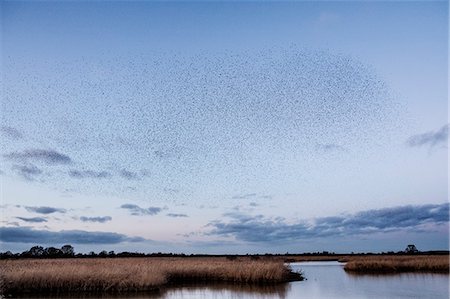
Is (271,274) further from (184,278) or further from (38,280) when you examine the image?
(38,280)

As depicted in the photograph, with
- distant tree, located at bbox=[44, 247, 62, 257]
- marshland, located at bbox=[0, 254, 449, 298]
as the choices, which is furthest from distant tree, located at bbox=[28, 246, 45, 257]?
marshland, located at bbox=[0, 254, 449, 298]

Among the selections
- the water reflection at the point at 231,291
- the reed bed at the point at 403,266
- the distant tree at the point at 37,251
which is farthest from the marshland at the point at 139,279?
the distant tree at the point at 37,251

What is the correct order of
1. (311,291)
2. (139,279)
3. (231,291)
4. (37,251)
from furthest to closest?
(37,251)
(311,291)
(231,291)
(139,279)

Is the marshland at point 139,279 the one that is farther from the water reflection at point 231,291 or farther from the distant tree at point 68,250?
the distant tree at point 68,250

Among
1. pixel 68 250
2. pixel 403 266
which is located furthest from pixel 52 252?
pixel 403 266

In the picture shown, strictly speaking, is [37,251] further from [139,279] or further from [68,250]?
[139,279]

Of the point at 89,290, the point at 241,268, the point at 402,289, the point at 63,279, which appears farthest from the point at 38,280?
the point at 402,289

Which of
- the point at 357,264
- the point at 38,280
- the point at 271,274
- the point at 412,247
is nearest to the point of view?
the point at 38,280

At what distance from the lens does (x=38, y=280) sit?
21.1 meters

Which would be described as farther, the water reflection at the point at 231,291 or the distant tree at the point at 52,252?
the distant tree at the point at 52,252

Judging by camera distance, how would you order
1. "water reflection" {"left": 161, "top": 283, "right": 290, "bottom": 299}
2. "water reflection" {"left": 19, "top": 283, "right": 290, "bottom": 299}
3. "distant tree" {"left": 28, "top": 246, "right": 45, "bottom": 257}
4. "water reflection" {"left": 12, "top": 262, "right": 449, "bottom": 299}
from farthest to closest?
"distant tree" {"left": 28, "top": 246, "right": 45, "bottom": 257}
"water reflection" {"left": 161, "top": 283, "right": 290, "bottom": 299}
"water reflection" {"left": 12, "top": 262, "right": 449, "bottom": 299}
"water reflection" {"left": 19, "top": 283, "right": 290, "bottom": 299}

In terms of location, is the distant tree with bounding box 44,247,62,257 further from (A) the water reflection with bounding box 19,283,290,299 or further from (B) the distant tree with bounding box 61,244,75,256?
(A) the water reflection with bounding box 19,283,290,299

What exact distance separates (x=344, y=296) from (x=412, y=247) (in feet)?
351

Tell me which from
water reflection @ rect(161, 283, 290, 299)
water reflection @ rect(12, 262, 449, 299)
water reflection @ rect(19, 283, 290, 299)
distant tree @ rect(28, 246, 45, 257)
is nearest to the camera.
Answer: water reflection @ rect(19, 283, 290, 299)
